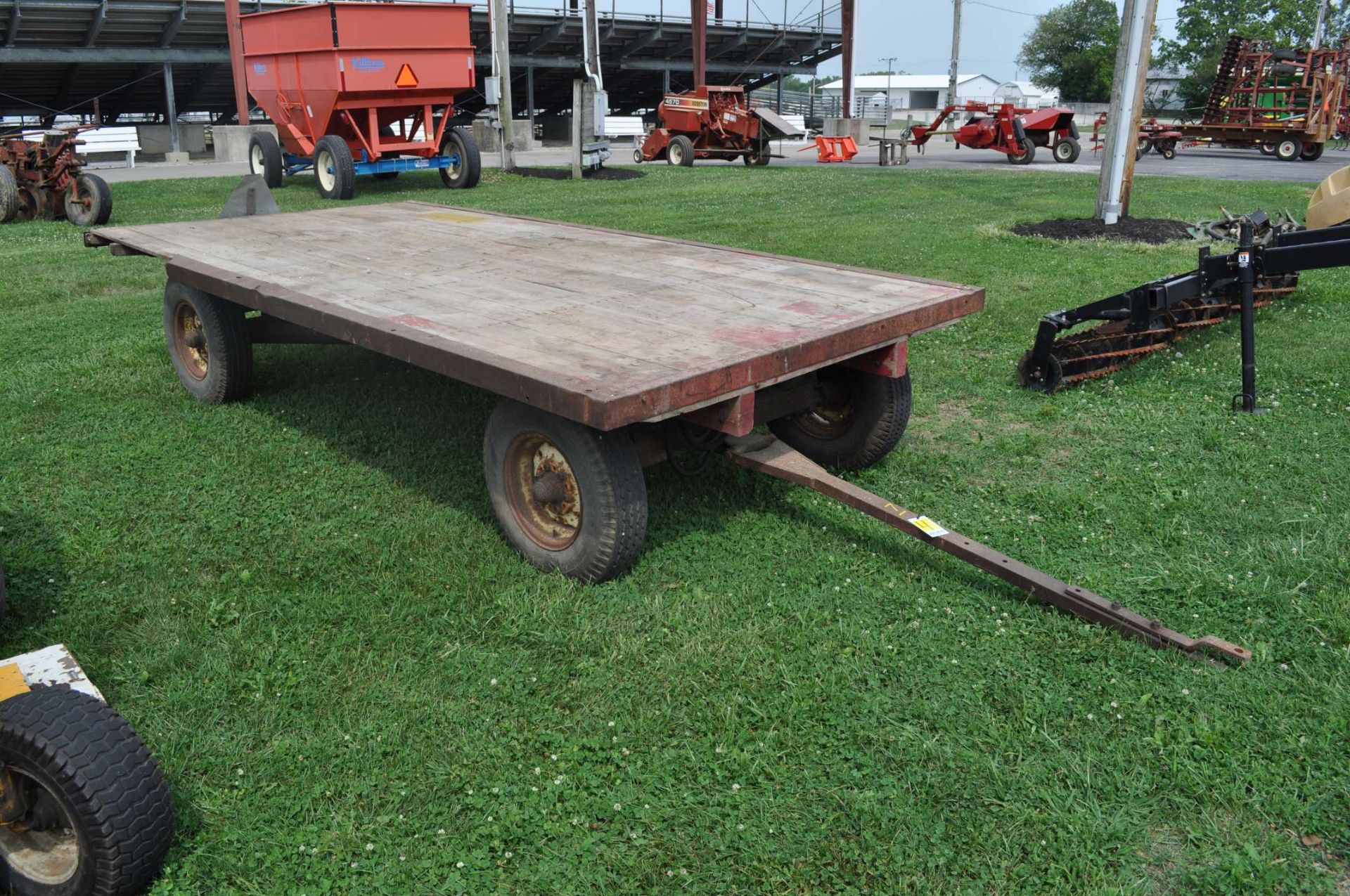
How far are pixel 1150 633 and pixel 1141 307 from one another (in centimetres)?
279

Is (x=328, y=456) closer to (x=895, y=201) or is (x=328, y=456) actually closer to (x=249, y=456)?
(x=249, y=456)

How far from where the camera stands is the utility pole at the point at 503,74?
60.5 feet

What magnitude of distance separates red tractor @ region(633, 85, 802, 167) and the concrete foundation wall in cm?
1202

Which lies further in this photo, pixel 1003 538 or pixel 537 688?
pixel 1003 538

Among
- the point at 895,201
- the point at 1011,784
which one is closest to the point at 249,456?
the point at 1011,784

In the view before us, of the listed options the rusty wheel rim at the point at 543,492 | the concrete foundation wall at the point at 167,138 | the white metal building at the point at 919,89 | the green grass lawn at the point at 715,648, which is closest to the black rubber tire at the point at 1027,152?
the green grass lawn at the point at 715,648

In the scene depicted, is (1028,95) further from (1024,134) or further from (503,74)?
(503,74)

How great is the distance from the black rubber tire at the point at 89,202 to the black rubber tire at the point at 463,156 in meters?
5.39

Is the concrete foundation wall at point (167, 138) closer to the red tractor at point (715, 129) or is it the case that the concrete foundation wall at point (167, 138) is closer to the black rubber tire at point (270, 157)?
the red tractor at point (715, 129)

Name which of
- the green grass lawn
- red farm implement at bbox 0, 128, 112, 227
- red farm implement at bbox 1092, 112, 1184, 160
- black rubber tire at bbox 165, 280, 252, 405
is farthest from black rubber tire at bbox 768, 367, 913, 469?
red farm implement at bbox 1092, 112, 1184, 160

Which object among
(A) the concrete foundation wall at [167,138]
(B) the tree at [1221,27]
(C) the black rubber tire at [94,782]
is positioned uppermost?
(B) the tree at [1221,27]

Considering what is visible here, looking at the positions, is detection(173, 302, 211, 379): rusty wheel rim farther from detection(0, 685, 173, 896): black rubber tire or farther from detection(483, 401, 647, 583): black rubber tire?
detection(0, 685, 173, 896): black rubber tire

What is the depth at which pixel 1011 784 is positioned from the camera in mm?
2824

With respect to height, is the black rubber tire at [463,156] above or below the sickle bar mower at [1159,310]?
above
